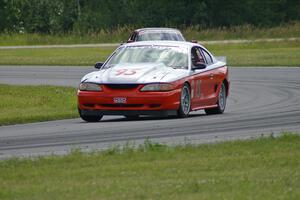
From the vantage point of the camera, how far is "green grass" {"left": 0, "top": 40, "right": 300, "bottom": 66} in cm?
4512

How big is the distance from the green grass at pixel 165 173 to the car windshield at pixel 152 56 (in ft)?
21.7

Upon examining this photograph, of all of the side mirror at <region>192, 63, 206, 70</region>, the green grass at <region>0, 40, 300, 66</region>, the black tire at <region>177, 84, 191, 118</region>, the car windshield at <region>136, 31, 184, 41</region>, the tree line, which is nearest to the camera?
the black tire at <region>177, 84, 191, 118</region>

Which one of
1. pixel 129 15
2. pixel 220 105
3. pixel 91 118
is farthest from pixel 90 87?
pixel 129 15

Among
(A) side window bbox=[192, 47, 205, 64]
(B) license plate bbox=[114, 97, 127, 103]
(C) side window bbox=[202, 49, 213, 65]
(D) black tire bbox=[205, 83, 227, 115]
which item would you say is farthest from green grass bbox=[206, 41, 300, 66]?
(B) license plate bbox=[114, 97, 127, 103]

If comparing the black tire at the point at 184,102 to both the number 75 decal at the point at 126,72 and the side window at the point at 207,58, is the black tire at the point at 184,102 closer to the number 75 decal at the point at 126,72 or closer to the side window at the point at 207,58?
the number 75 decal at the point at 126,72

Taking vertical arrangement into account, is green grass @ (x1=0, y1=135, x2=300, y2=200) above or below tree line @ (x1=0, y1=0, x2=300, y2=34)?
above

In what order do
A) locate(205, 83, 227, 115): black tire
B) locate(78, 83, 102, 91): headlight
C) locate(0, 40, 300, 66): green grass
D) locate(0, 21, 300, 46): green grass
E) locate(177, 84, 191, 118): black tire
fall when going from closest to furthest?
1. locate(78, 83, 102, 91): headlight
2. locate(177, 84, 191, 118): black tire
3. locate(205, 83, 227, 115): black tire
4. locate(0, 40, 300, 66): green grass
5. locate(0, 21, 300, 46): green grass

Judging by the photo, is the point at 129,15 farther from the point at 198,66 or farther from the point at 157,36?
the point at 198,66

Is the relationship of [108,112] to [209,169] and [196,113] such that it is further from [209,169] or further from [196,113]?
[209,169]

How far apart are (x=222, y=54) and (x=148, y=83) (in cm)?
3272

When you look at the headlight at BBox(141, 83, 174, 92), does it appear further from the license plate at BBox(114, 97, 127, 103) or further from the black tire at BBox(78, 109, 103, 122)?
the black tire at BBox(78, 109, 103, 122)

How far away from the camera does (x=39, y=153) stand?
14.2 meters

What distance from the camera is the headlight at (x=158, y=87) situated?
64.6 feet

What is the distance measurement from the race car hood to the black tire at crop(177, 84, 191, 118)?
268 mm
